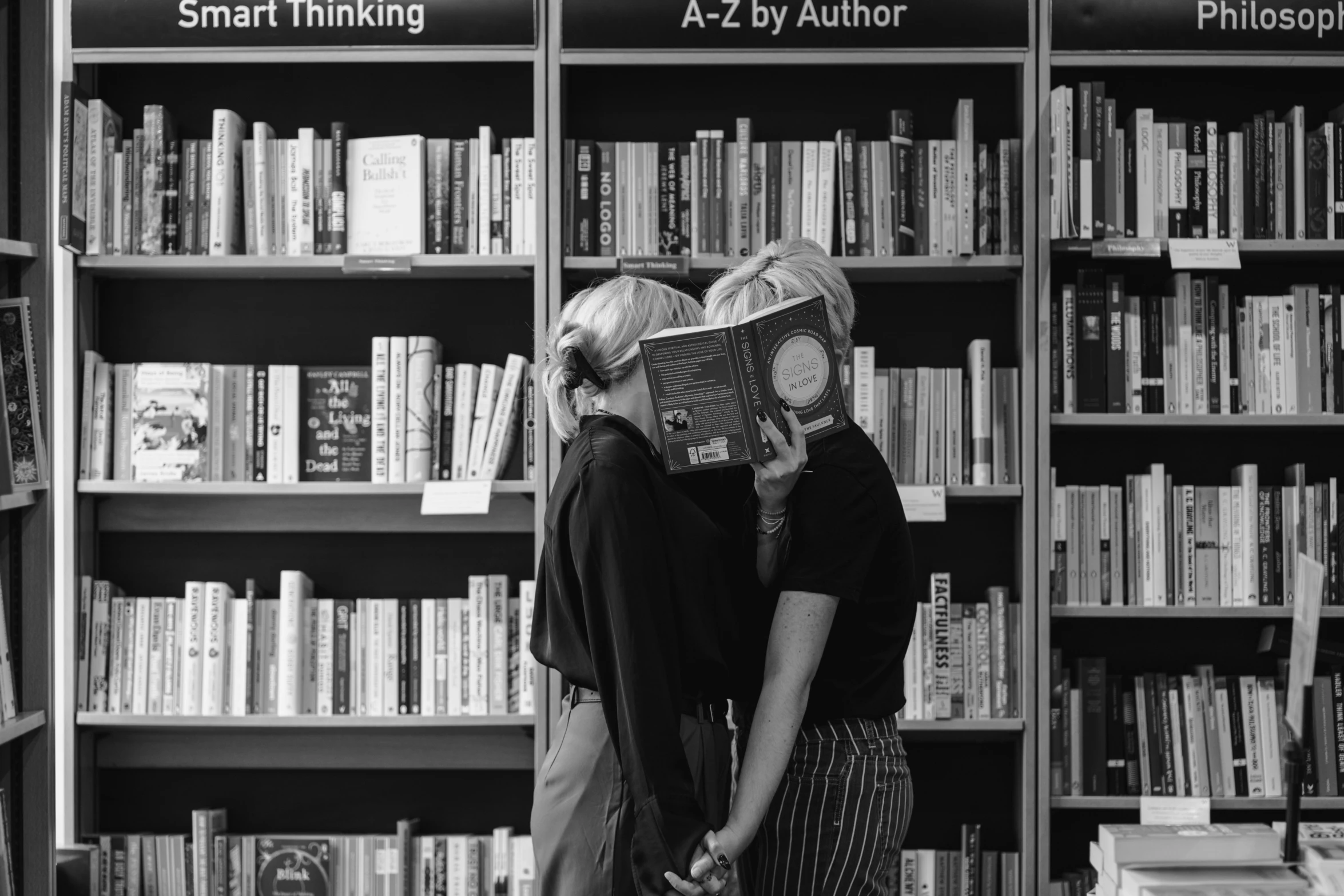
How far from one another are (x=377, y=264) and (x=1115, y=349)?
174 cm

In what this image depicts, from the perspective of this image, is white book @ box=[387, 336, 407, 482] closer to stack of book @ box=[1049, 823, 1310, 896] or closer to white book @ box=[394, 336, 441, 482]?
white book @ box=[394, 336, 441, 482]

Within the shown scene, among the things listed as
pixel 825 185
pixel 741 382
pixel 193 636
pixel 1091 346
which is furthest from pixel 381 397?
pixel 1091 346

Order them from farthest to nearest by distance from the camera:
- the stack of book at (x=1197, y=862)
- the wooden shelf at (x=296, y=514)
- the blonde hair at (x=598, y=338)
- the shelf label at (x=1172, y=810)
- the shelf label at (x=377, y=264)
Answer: the wooden shelf at (x=296, y=514), the shelf label at (x=377, y=264), the shelf label at (x=1172, y=810), the blonde hair at (x=598, y=338), the stack of book at (x=1197, y=862)

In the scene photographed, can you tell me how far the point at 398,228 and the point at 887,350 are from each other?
Result: 1.26m

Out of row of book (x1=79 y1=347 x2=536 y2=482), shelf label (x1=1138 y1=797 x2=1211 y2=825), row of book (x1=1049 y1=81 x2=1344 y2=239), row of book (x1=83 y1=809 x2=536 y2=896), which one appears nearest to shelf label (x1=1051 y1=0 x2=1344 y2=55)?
row of book (x1=1049 y1=81 x2=1344 y2=239)

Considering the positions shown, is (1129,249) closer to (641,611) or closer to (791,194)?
(791,194)

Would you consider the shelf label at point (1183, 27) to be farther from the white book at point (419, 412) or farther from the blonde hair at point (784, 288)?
the white book at point (419, 412)

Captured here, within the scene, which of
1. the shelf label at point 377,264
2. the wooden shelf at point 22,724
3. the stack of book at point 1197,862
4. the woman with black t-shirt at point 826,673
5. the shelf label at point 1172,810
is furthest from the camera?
the shelf label at point 377,264

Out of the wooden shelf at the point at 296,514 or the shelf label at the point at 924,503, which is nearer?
the shelf label at the point at 924,503

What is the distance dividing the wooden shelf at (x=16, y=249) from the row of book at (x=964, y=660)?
79.3 inches

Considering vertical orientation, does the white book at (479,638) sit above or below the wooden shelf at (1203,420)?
below

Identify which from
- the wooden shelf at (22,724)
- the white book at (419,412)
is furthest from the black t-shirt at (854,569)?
the wooden shelf at (22,724)

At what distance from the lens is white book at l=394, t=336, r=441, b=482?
2793 millimetres

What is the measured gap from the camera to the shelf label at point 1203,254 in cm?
268
